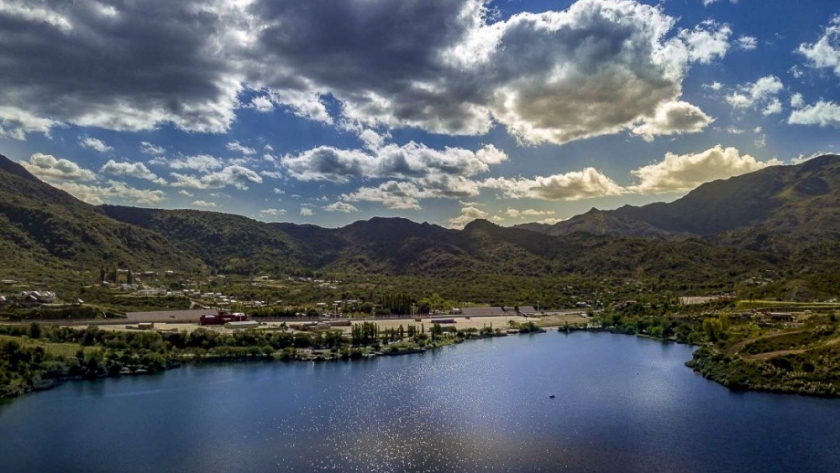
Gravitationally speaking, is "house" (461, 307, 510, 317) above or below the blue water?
above

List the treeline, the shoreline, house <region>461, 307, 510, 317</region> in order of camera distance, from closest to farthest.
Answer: the shoreline < the treeline < house <region>461, 307, 510, 317</region>

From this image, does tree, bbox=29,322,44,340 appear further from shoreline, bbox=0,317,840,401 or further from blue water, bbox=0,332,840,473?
blue water, bbox=0,332,840,473

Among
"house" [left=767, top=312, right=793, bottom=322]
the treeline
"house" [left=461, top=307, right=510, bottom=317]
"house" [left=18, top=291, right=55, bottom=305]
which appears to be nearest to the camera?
the treeline

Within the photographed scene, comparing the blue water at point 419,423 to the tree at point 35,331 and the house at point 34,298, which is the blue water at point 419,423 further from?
the house at point 34,298

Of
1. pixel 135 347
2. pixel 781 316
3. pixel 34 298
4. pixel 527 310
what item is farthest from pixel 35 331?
pixel 781 316

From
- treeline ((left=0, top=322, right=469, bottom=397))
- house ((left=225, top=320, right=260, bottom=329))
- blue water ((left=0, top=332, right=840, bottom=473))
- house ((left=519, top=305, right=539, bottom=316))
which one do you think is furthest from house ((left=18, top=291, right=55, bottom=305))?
house ((left=519, top=305, right=539, bottom=316))

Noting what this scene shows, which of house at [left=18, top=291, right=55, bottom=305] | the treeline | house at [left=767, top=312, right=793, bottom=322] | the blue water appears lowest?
the blue water

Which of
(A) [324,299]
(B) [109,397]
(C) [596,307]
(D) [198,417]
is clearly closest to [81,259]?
(A) [324,299]

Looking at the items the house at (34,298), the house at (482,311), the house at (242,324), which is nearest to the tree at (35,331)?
the house at (34,298)

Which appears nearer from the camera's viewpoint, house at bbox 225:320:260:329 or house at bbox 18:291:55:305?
house at bbox 225:320:260:329

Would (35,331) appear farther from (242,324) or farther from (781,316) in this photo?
(781,316)
